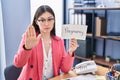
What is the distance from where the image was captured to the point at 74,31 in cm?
137

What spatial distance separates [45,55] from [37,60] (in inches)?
3.7

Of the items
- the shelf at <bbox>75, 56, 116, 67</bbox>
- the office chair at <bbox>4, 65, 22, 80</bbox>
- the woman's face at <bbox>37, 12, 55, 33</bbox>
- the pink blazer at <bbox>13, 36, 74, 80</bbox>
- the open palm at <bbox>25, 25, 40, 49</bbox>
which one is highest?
the woman's face at <bbox>37, 12, 55, 33</bbox>

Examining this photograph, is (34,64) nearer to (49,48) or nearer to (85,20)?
(49,48)

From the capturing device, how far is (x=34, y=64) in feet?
4.75

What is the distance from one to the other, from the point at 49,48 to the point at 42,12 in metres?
0.33

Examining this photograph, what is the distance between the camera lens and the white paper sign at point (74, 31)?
53.2 inches

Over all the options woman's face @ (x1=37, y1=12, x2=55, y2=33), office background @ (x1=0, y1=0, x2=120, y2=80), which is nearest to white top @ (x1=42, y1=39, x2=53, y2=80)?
woman's face @ (x1=37, y1=12, x2=55, y2=33)

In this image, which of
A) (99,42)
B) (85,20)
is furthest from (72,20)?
(99,42)

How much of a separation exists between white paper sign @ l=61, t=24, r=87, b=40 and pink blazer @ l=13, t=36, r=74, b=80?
0.78 feet

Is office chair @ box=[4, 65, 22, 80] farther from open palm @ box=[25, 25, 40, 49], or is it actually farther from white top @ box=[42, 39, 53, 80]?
open palm @ box=[25, 25, 40, 49]

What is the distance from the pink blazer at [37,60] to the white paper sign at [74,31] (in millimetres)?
238

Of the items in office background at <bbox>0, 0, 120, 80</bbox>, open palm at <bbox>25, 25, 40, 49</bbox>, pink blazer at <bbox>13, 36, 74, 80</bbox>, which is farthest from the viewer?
office background at <bbox>0, 0, 120, 80</bbox>

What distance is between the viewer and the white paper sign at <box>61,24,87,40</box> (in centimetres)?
135

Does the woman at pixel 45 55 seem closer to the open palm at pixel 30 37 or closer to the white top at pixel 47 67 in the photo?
the white top at pixel 47 67
